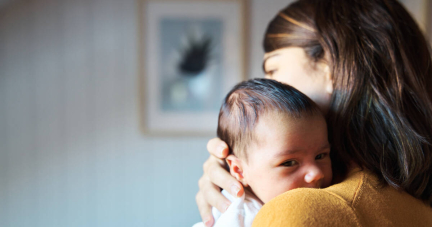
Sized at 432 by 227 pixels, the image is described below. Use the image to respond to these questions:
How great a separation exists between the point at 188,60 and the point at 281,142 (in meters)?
1.97

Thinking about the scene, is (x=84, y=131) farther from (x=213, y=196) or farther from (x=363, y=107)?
(x=363, y=107)

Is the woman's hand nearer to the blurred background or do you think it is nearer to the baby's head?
the baby's head

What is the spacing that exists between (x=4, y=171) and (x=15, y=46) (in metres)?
1.06

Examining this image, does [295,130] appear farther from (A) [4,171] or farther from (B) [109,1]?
(A) [4,171]

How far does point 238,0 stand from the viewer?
2477 millimetres

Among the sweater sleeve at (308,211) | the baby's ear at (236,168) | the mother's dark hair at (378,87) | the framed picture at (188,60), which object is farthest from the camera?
the framed picture at (188,60)

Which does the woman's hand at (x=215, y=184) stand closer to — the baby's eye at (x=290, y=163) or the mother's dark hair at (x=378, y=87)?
the baby's eye at (x=290, y=163)

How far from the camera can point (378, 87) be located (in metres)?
0.73

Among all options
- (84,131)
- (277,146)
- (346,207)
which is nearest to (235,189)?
(277,146)

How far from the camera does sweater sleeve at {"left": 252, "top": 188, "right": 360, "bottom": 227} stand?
0.45 m

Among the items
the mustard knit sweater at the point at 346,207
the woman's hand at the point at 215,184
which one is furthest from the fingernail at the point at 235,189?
the mustard knit sweater at the point at 346,207

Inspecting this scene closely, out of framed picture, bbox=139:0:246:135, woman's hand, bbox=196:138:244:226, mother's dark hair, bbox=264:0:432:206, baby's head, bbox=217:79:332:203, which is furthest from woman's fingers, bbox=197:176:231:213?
framed picture, bbox=139:0:246:135

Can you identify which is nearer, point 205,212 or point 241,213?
point 241,213

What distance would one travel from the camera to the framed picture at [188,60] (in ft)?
8.23
